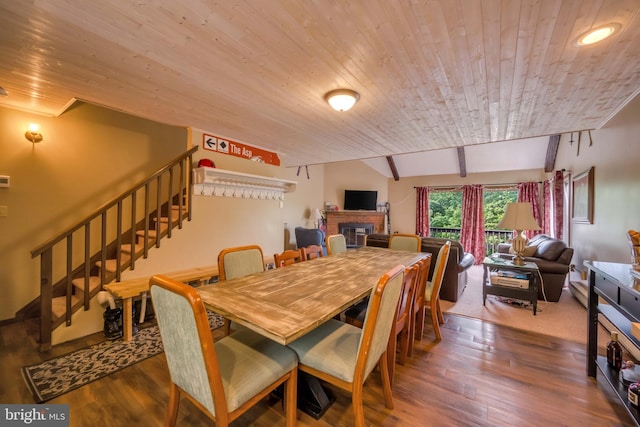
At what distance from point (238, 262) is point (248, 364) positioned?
88 cm

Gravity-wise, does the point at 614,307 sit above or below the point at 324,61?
below

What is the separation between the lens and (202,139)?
10.6 feet

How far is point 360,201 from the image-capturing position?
761 cm

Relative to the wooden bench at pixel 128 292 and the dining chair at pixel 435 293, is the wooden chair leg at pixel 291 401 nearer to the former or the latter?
the dining chair at pixel 435 293

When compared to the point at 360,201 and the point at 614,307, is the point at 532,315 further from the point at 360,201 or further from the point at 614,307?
the point at 360,201

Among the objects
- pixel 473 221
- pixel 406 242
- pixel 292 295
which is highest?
pixel 473 221

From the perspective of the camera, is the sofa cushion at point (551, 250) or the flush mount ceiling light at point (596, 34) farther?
the sofa cushion at point (551, 250)

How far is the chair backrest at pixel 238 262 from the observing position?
6.29 ft

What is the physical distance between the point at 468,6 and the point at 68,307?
369cm

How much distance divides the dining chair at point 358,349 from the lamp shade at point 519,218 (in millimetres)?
2840

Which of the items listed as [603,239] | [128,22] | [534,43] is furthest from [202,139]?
[603,239]

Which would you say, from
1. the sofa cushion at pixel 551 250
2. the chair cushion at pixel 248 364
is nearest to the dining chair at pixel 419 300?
the chair cushion at pixel 248 364

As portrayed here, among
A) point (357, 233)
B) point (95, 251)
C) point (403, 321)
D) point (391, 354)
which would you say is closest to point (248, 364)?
point (391, 354)

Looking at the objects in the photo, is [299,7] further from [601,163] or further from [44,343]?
[601,163]
